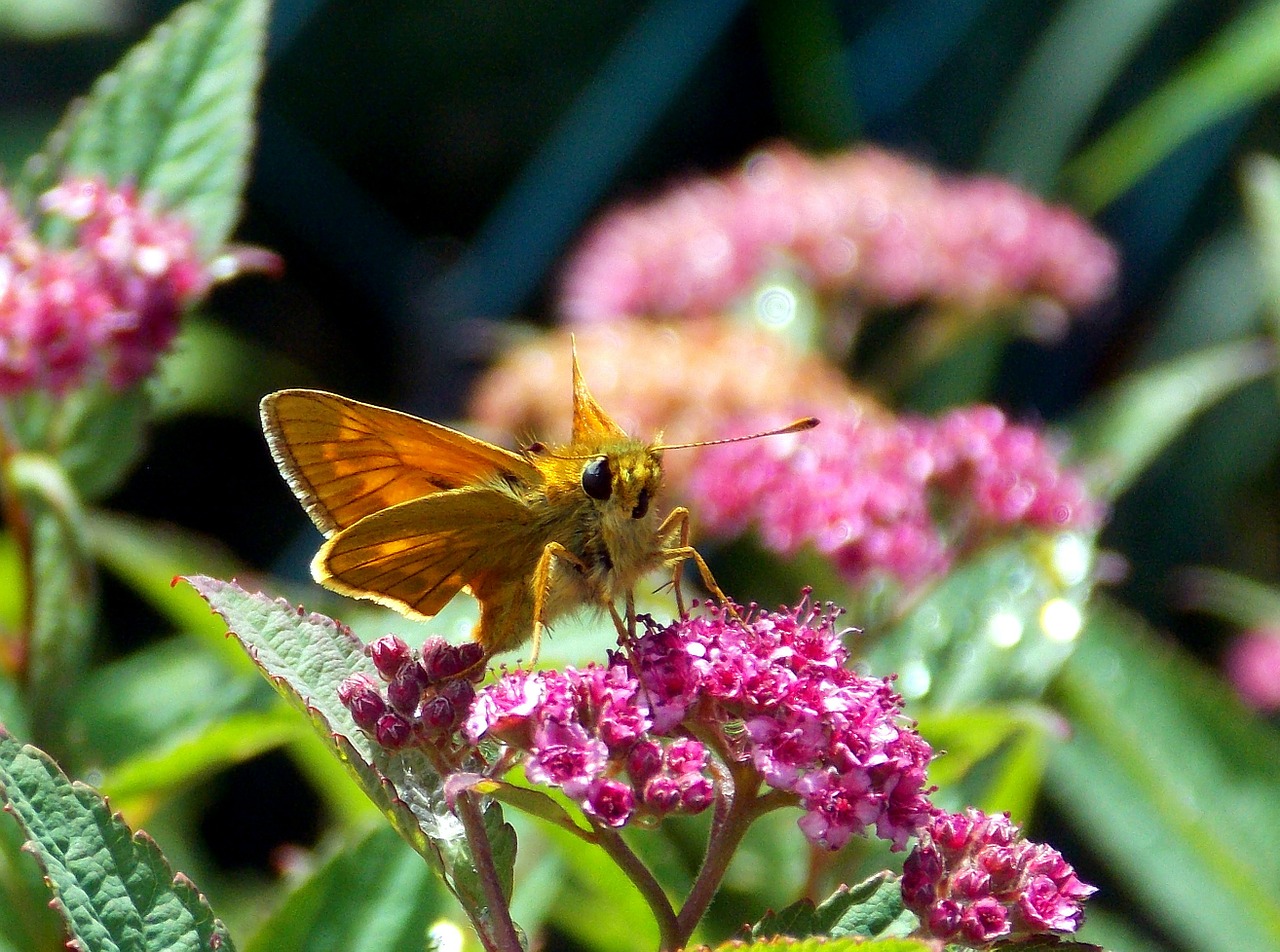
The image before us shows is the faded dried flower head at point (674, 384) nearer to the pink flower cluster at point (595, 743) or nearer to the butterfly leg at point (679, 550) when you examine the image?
the butterfly leg at point (679, 550)

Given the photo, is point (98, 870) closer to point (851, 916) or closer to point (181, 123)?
point (851, 916)

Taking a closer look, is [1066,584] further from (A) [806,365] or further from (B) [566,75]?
(B) [566,75]

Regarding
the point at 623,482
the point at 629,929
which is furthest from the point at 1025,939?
the point at 629,929

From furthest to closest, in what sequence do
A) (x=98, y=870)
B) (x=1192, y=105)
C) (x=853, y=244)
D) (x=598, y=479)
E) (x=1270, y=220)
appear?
(x=1192, y=105)
(x=853, y=244)
(x=1270, y=220)
(x=598, y=479)
(x=98, y=870)

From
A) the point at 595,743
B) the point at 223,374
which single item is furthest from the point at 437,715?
the point at 223,374

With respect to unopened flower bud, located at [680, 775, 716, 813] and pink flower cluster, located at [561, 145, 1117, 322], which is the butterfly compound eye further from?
pink flower cluster, located at [561, 145, 1117, 322]

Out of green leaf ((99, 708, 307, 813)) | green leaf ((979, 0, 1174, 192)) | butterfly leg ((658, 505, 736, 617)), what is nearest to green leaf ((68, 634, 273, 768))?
green leaf ((99, 708, 307, 813))
